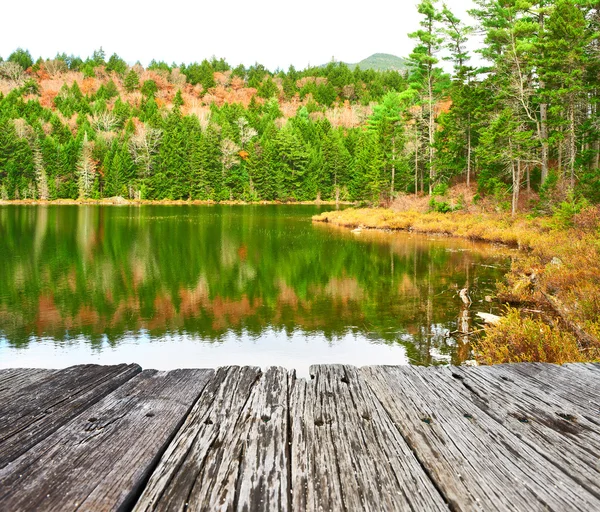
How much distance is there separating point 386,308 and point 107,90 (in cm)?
11453

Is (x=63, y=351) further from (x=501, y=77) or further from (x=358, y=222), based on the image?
(x=501, y=77)

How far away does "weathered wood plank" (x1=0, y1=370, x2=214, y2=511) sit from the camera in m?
1.26

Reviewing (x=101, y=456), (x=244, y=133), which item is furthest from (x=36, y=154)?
(x=101, y=456)

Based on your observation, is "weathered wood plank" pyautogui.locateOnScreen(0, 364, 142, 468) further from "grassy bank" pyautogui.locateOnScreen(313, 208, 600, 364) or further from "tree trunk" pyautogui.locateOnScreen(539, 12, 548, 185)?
"tree trunk" pyautogui.locateOnScreen(539, 12, 548, 185)

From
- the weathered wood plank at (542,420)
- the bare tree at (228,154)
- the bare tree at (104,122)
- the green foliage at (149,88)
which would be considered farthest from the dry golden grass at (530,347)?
the green foliage at (149,88)

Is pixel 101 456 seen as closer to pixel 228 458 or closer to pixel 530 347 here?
pixel 228 458

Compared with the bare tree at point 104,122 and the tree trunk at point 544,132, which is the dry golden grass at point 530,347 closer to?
the tree trunk at point 544,132

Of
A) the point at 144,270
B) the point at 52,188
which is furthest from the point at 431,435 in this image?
the point at 52,188

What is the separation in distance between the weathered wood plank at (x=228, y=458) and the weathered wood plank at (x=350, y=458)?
6 cm

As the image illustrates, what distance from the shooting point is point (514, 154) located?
89.5ft

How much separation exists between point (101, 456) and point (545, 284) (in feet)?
41.6

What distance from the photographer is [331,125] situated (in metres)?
95.2

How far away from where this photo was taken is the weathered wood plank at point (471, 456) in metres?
1.29

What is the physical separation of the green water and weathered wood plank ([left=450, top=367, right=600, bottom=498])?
6042 mm
